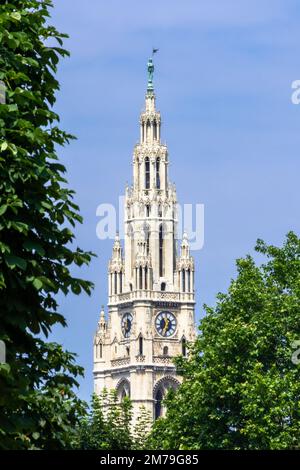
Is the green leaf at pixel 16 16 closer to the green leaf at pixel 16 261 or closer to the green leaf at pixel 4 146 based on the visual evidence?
the green leaf at pixel 4 146

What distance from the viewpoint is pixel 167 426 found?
90125mm

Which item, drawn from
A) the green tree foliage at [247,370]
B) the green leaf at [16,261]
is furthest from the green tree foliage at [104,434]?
the green leaf at [16,261]

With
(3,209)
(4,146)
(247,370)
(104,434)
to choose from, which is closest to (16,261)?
(3,209)

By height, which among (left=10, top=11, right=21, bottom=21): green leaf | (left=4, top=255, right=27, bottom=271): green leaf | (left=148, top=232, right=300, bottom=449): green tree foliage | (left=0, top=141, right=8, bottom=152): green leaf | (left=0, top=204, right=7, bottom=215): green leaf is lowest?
(left=4, top=255, right=27, bottom=271): green leaf

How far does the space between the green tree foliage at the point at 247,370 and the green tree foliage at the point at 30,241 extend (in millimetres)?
38620

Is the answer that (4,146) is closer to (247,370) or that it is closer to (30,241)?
(30,241)

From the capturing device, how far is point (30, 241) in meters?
39.2

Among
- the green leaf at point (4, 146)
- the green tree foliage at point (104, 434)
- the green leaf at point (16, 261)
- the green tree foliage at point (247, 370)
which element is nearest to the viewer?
the green leaf at point (16, 261)

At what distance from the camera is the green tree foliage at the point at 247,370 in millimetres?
82812

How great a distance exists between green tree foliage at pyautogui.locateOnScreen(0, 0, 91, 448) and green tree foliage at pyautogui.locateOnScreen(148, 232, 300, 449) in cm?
3862

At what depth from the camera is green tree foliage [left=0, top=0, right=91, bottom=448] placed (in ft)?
126

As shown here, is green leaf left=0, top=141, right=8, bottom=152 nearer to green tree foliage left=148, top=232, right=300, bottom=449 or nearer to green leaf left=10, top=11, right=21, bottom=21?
green leaf left=10, top=11, right=21, bottom=21

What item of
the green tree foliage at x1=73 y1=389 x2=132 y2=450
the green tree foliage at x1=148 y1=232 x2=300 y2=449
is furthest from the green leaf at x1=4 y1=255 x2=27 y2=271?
the green tree foliage at x1=148 y1=232 x2=300 y2=449

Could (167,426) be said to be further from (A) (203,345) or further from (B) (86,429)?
(B) (86,429)
